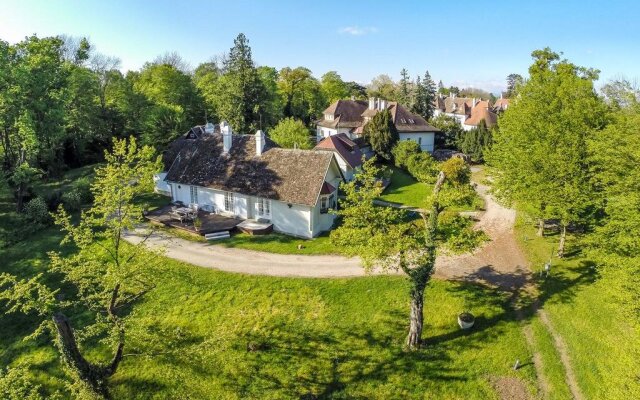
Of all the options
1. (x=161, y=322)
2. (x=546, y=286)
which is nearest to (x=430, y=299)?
(x=546, y=286)

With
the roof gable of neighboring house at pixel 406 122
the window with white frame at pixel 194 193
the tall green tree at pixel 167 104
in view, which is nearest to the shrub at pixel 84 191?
the tall green tree at pixel 167 104

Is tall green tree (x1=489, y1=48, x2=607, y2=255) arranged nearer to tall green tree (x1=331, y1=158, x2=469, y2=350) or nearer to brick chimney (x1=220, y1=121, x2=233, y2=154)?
tall green tree (x1=331, y1=158, x2=469, y2=350)

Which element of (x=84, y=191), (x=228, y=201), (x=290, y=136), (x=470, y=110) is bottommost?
(x=84, y=191)

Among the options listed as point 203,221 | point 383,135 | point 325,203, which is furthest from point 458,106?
point 203,221

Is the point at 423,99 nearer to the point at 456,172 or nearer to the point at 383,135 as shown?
the point at 383,135

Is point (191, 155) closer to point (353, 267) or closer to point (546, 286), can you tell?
point (353, 267)

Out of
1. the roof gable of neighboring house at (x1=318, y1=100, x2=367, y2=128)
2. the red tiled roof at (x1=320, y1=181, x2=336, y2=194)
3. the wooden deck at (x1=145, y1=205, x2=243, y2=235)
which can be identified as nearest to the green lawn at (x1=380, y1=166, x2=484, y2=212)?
the red tiled roof at (x1=320, y1=181, x2=336, y2=194)
